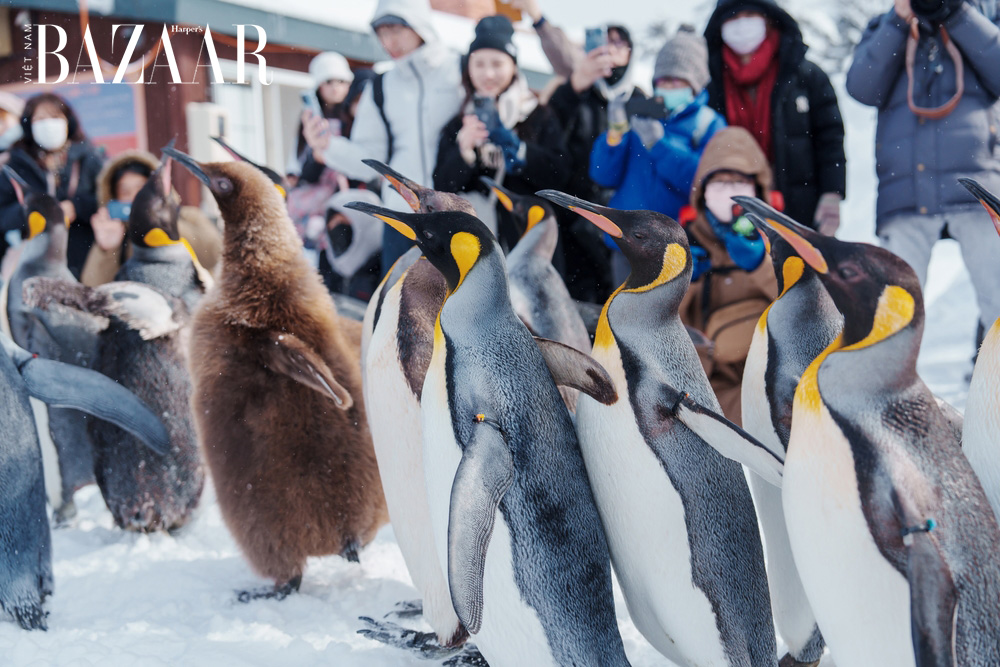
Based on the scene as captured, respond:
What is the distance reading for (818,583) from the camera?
Answer: 0.99 meters

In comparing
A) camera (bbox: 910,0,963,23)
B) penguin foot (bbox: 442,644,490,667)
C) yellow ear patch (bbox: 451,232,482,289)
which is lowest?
penguin foot (bbox: 442,644,490,667)

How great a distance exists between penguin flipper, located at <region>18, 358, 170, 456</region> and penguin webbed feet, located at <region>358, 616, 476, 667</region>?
60 centimetres

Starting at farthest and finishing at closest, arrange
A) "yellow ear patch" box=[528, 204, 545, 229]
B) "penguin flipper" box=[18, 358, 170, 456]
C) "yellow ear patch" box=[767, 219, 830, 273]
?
"yellow ear patch" box=[528, 204, 545, 229] → "penguin flipper" box=[18, 358, 170, 456] → "yellow ear patch" box=[767, 219, 830, 273]

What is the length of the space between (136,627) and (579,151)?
1.65 meters

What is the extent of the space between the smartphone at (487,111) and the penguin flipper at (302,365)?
72cm

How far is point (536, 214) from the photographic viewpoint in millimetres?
2037

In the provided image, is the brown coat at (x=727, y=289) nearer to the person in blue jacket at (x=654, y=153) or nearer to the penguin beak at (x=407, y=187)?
the person in blue jacket at (x=654, y=153)

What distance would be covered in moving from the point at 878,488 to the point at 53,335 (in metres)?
2.07

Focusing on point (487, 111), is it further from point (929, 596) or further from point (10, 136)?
point (10, 136)

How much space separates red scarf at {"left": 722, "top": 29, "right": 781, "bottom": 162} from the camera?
2.12m

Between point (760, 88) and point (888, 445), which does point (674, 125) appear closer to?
point (760, 88)

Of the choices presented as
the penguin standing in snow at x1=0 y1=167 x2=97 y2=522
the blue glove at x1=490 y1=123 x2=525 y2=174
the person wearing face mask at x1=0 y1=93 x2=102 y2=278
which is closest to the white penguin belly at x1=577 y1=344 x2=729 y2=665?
the blue glove at x1=490 y1=123 x2=525 y2=174

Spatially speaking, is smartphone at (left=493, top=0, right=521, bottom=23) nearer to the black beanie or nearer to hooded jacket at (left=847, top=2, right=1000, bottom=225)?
the black beanie

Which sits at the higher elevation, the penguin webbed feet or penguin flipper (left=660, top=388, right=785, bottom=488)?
penguin flipper (left=660, top=388, right=785, bottom=488)
